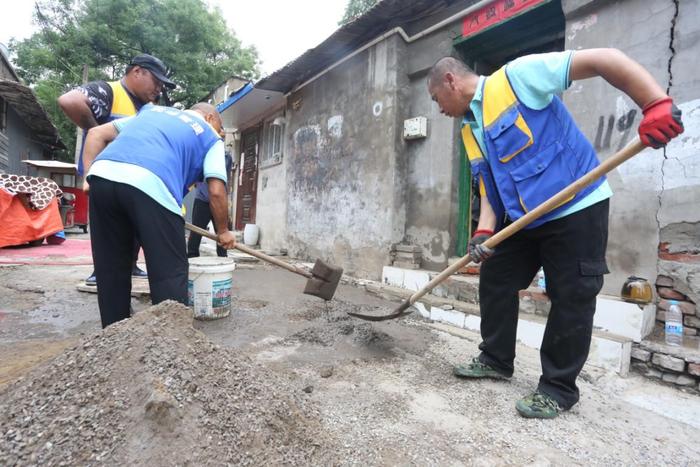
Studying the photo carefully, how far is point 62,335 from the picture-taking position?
2539mm

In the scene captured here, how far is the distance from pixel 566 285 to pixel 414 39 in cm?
385

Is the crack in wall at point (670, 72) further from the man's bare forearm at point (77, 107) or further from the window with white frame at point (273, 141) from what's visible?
the window with white frame at point (273, 141)

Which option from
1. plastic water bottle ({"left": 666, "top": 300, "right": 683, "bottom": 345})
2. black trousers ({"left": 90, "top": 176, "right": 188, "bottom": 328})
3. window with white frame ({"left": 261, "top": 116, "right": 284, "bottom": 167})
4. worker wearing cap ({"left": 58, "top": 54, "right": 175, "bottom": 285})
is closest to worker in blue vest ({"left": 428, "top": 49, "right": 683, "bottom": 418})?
plastic water bottle ({"left": 666, "top": 300, "right": 683, "bottom": 345})

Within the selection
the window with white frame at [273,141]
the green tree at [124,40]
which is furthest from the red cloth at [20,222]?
the green tree at [124,40]

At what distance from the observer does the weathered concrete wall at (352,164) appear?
181 inches

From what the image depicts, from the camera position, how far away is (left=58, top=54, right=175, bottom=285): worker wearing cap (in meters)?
2.72

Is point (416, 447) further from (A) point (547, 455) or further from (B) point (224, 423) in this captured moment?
(B) point (224, 423)

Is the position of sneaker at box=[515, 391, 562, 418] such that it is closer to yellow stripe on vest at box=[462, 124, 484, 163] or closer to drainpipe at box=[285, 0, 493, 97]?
yellow stripe on vest at box=[462, 124, 484, 163]

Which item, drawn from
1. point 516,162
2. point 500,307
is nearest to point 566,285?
point 500,307

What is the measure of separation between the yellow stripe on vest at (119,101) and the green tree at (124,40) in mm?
18375

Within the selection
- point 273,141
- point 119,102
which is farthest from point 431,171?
point 273,141

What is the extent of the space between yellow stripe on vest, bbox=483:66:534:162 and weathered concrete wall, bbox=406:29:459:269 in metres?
2.30

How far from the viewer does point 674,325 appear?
2.37 meters

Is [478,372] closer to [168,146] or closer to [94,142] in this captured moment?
[168,146]
